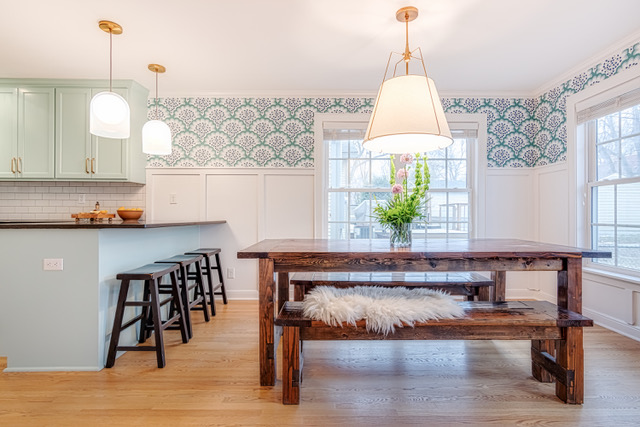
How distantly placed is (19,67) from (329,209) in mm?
3390

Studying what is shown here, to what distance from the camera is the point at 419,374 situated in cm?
196

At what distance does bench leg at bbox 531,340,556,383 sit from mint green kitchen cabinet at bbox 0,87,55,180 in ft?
14.9

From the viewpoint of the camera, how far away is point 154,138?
281 centimetres

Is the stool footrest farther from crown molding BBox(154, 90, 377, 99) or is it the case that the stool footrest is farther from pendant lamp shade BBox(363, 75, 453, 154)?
crown molding BBox(154, 90, 377, 99)

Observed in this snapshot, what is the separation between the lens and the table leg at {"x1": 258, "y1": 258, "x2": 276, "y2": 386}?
1.79 metres

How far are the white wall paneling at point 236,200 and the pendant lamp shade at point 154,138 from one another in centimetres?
89

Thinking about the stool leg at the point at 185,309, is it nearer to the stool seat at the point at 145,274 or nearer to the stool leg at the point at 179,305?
the stool leg at the point at 179,305

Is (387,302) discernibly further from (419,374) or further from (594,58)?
(594,58)

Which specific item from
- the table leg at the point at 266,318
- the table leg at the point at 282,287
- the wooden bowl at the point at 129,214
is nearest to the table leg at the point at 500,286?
the table leg at the point at 282,287

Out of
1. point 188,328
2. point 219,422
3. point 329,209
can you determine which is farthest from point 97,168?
point 219,422

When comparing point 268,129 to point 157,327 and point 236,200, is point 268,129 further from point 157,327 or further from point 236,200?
point 157,327

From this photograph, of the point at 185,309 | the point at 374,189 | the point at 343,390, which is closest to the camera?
the point at 343,390

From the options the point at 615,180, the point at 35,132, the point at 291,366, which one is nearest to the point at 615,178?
the point at 615,180

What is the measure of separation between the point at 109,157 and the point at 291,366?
310 centimetres
